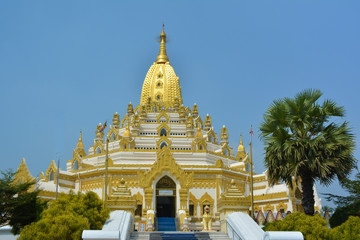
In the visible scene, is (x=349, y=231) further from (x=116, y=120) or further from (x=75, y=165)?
(x=116, y=120)

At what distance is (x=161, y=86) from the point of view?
54.4 m

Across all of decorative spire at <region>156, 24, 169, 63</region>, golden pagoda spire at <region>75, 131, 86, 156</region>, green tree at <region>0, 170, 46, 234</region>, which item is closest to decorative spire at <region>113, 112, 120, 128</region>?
golden pagoda spire at <region>75, 131, 86, 156</region>

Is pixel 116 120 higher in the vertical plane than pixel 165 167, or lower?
higher

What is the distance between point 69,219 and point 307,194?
10.5 meters

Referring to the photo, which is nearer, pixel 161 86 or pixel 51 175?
pixel 51 175

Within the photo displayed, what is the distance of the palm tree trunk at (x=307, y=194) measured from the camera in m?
18.6

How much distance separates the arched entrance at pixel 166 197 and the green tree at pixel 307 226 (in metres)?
14.4

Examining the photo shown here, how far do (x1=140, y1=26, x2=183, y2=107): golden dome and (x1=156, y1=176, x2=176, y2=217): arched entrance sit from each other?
20.7 meters

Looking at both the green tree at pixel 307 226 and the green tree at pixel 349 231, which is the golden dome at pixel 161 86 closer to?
the green tree at pixel 307 226

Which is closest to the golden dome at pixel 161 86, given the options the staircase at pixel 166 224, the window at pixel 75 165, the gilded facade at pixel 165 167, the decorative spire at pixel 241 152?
the gilded facade at pixel 165 167

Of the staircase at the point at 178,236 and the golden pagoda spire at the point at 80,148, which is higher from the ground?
the golden pagoda spire at the point at 80,148

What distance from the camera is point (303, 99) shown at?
19844 millimetres

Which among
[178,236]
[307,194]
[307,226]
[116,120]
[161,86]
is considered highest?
[161,86]

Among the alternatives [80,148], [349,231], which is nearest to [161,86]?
[80,148]
